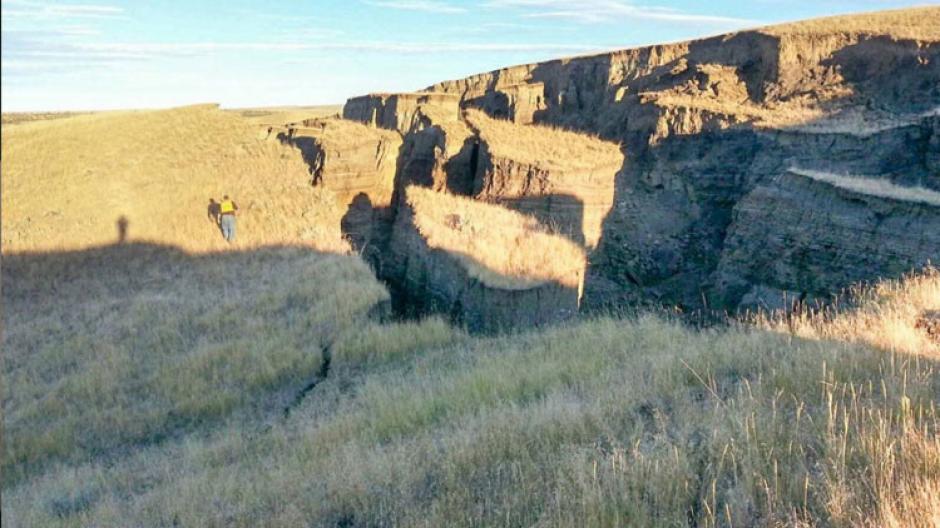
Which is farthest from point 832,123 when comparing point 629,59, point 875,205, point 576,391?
point 576,391

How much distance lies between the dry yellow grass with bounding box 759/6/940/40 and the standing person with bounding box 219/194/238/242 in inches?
1411

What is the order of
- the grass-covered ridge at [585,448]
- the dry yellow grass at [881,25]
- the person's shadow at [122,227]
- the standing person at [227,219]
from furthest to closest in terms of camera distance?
the dry yellow grass at [881,25] < the standing person at [227,219] < the person's shadow at [122,227] < the grass-covered ridge at [585,448]

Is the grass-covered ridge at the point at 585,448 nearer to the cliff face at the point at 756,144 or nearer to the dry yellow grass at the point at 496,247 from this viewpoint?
the dry yellow grass at the point at 496,247

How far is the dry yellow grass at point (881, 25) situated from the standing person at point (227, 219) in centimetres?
3585

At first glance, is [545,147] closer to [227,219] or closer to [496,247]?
[496,247]

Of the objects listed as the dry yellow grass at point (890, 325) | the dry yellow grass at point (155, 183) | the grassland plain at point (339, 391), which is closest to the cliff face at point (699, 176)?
the dry yellow grass at point (155, 183)

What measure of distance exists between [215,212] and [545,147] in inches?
508

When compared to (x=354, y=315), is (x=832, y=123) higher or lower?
higher

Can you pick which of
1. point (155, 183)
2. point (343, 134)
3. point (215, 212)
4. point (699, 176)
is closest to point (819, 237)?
point (699, 176)

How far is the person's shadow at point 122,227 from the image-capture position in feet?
39.5

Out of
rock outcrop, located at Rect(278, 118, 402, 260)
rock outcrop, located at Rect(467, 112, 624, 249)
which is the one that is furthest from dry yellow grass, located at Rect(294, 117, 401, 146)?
rock outcrop, located at Rect(467, 112, 624, 249)

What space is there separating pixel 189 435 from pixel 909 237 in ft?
55.5

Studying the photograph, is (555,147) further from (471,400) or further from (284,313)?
(471,400)

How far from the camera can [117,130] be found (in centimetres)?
1334
